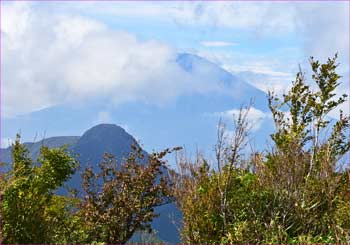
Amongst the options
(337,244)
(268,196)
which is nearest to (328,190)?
(268,196)

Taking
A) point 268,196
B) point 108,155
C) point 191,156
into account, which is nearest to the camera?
point 268,196

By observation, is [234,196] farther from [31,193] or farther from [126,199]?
[126,199]

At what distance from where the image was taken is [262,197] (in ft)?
41.1

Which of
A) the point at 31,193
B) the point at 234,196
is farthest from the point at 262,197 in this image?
the point at 31,193

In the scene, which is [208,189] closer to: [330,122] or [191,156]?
[191,156]

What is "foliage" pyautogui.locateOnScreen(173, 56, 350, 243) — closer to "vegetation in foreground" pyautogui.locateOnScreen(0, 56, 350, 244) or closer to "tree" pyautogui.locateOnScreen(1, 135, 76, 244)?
"vegetation in foreground" pyautogui.locateOnScreen(0, 56, 350, 244)

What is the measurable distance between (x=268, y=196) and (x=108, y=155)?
760 cm

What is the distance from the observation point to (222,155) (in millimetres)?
12953

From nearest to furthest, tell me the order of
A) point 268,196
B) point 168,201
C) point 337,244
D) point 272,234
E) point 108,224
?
point 337,244, point 272,234, point 268,196, point 108,224, point 168,201

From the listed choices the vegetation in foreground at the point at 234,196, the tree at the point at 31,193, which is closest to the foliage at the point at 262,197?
the vegetation in foreground at the point at 234,196

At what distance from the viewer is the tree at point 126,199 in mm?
16703

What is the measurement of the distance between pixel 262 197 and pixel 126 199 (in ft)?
18.1

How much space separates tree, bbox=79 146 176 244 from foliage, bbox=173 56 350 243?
12.2ft

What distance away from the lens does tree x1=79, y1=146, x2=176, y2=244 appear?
16703 mm
